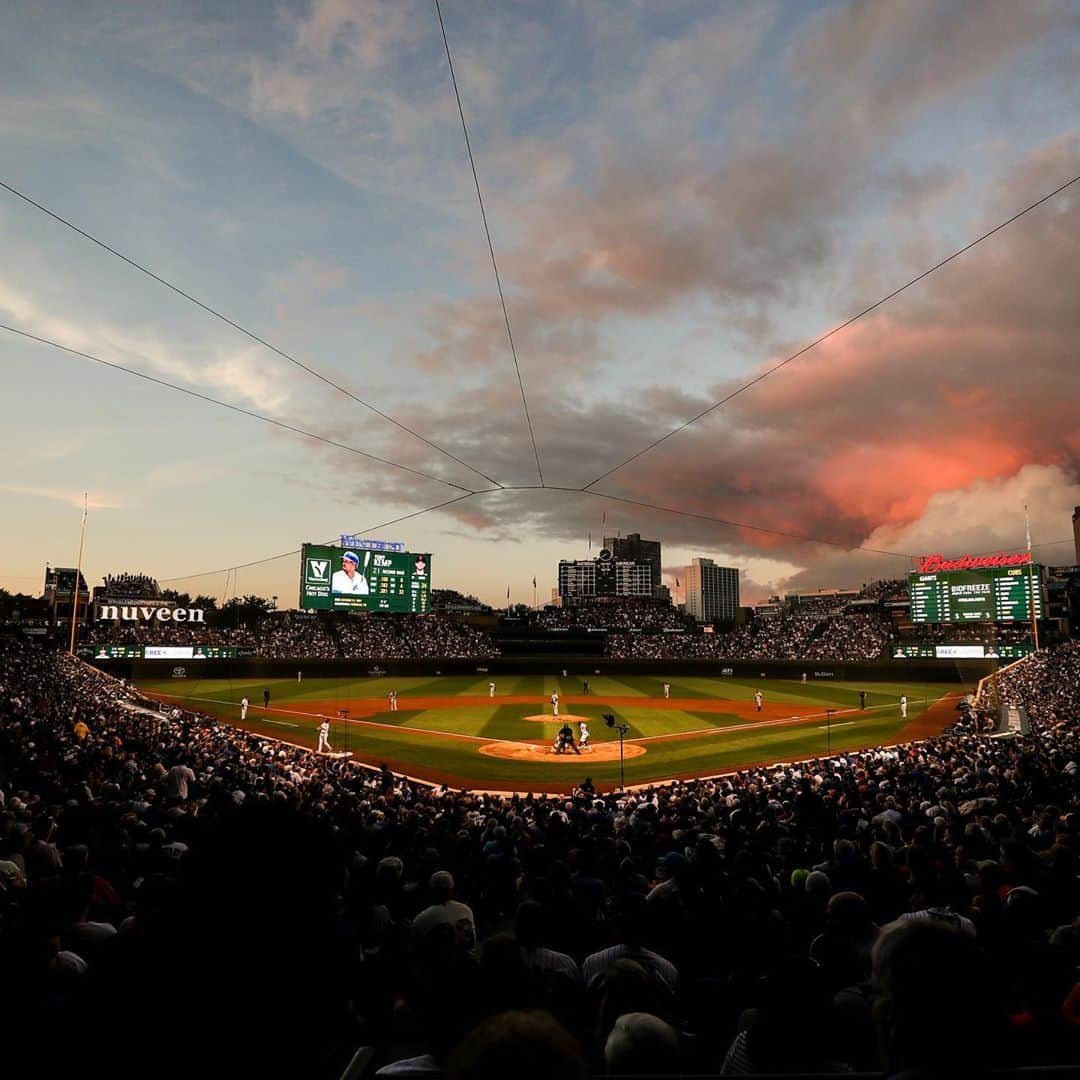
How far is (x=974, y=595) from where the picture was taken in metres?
Answer: 59.8

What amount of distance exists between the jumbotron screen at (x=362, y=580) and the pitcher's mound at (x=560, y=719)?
29490 millimetres

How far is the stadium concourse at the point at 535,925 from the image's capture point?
132cm

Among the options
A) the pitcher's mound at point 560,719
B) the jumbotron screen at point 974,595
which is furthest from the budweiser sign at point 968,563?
the pitcher's mound at point 560,719

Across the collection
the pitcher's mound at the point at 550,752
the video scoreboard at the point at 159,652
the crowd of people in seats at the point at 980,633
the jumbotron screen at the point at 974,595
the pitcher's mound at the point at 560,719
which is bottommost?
the pitcher's mound at the point at 550,752

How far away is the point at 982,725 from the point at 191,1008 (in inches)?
1355

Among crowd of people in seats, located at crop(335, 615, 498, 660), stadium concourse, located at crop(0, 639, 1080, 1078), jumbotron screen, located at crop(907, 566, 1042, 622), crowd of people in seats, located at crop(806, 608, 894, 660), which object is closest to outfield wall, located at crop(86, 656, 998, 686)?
crowd of people in seats, located at crop(335, 615, 498, 660)

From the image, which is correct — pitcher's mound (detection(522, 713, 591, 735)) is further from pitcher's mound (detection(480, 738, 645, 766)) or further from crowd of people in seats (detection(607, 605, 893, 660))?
crowd of people in seats (detection(607, 605, 893, 660))

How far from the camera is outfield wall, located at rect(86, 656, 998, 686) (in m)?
57.8

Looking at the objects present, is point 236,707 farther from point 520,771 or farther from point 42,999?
point 42,999

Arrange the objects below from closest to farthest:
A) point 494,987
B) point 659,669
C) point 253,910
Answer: point 253,910 < point 494,987 < point 659,669

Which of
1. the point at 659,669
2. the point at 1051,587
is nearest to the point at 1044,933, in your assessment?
the point at 659,669

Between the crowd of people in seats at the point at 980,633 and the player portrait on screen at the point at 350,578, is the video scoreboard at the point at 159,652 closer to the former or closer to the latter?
the player portrait on screen at the point at 350,578

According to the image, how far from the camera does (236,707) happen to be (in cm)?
4212

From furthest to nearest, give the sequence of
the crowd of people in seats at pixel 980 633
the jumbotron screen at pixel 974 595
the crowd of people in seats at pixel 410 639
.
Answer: the crowd of people in seats at pixel 410 639, the crowd of people in seats at pixel 980 633, the jumbotron screen at pixel 974 595
